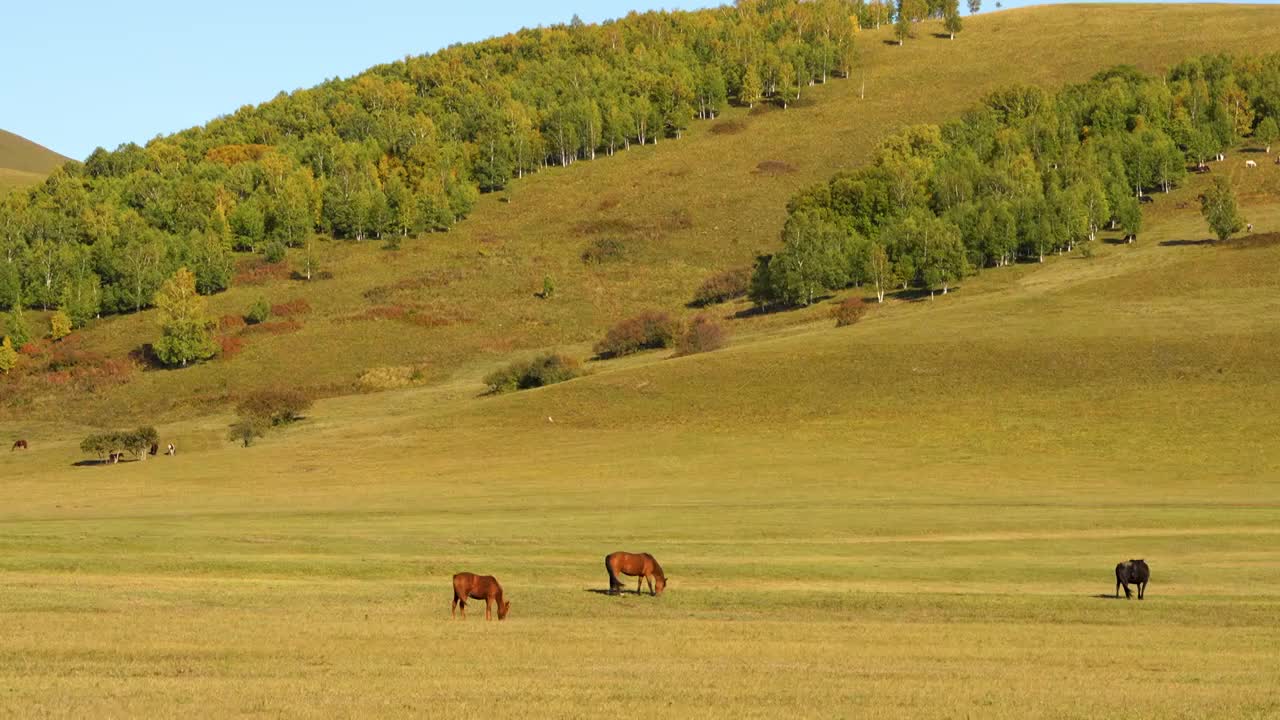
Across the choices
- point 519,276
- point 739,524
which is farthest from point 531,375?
point 739,524

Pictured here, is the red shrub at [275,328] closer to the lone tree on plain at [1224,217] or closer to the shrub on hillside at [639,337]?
the shrub on hillside at [639,337]

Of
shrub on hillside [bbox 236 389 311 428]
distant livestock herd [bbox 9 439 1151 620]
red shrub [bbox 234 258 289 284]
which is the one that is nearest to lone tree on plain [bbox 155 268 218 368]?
shrub on hillside [bbox 236 389 311 428]

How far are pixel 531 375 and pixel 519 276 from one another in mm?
53435

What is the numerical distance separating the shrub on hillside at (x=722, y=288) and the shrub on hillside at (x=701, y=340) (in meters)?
28.1

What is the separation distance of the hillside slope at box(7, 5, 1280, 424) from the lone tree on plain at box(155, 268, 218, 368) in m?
2.64

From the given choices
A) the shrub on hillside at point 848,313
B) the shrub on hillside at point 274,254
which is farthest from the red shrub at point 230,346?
the shrub on hillside at point 848,313

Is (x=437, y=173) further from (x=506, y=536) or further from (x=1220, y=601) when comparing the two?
(x=1220, y=601)

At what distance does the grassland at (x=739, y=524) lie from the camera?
2016 centimetres

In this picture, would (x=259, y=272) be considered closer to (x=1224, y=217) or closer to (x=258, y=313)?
(x=258, y=313)

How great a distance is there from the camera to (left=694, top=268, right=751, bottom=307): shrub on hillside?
139 m

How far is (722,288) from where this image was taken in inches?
5482

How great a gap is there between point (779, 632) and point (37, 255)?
149 metres

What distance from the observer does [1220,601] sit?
3006 cm

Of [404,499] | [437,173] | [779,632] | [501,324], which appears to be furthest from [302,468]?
[437,173]
